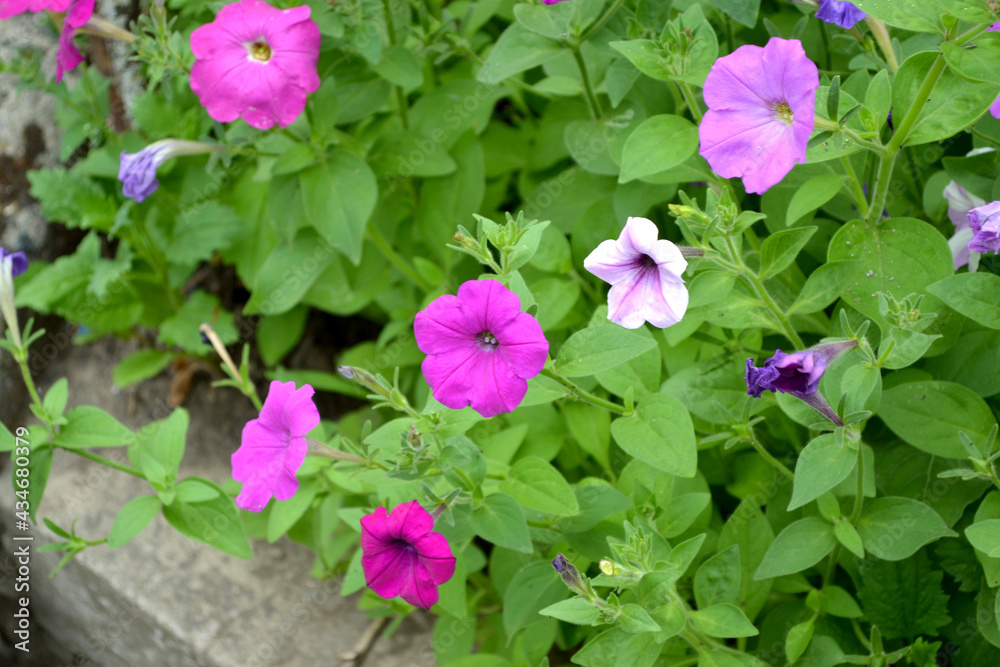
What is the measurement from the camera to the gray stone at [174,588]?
7.84 feet

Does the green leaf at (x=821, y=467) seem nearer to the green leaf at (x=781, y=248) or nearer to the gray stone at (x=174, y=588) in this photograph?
the green leaf at (x=781, y=248)

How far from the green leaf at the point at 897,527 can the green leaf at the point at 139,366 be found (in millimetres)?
2240

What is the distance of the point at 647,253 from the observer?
48.6 inches

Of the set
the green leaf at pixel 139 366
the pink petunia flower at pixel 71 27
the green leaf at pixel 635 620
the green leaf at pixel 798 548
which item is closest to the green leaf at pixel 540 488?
the green leaf at pixel 635 620

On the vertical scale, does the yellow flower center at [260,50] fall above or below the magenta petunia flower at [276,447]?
above

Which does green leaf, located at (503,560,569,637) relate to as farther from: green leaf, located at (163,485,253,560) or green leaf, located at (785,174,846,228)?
green leaf, located at (785,174,846,228)

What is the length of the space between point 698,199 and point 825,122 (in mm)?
850

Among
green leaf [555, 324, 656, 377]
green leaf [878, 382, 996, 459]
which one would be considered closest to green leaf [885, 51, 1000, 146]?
green leaf [878, 382, 996, 459]

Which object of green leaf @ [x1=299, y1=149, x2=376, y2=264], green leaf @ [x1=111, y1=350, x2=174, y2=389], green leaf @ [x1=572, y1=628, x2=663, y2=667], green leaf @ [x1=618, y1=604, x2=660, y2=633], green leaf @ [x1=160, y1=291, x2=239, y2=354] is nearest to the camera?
green leaf @ [x1=618, y1=604, x2=660, y2=633]

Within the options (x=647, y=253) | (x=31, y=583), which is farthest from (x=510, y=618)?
(x=31, y=583)

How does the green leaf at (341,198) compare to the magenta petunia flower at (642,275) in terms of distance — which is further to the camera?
the green leaf at (341,198)

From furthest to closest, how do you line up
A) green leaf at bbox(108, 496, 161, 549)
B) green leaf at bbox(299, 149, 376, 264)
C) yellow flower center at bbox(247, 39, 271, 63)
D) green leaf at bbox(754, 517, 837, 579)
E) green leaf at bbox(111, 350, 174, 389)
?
1. green leaf at bbox(111, 350, 174, 389)
2. green leaf at bbox(299, 149, 376, 264)
3. yellow flower center at bbox(247, 39, 271, 63)
4. green leaf at bbox(108, 496, 161, 549)
5. green leaf at bbox(754, 517, 837, 579)

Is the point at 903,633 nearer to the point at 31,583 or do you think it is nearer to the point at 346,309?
the point at 346,309

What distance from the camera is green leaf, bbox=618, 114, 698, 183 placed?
1.64 meters
